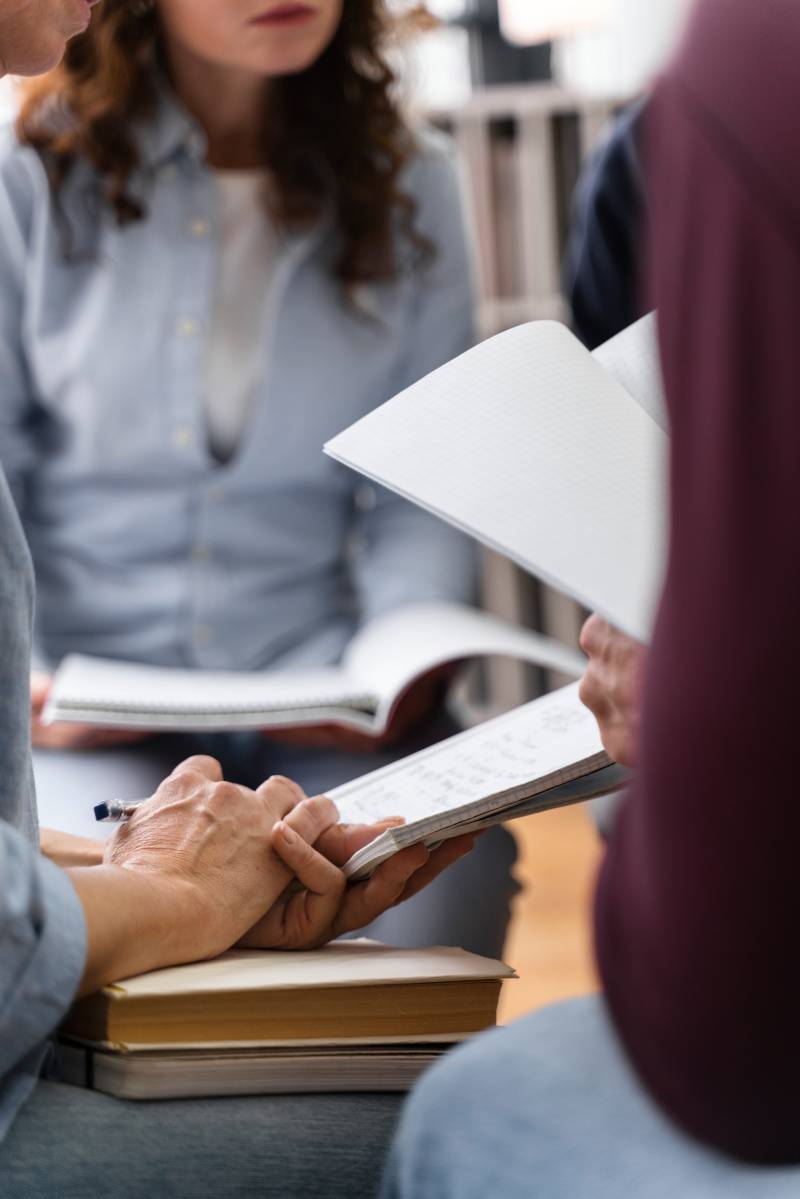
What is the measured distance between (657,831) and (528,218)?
213 centimetres

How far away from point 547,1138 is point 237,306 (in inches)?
41.9

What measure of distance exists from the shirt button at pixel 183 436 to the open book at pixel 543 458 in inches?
30.0

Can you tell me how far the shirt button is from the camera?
1353 mm

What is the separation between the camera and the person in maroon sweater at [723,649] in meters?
0.36

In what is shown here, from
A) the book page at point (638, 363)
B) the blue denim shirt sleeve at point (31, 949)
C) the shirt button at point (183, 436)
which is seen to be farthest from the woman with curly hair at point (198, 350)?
the blue denim shirt sleeve at point (31, 949)

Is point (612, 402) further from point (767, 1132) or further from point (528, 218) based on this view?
point (528, 218)

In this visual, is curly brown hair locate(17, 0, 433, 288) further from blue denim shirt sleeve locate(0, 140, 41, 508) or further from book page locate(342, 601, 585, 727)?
book page locate(342, 601, 585, 727)

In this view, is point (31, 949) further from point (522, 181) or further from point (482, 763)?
point (522, 181)

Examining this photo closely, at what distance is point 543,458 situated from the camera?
556mm

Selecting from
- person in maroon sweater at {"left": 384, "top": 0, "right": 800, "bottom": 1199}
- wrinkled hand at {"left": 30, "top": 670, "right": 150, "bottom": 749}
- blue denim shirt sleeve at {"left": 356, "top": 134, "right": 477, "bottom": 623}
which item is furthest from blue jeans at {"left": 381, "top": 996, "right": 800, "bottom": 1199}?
blue denim shirt sleeve at {"left": 356, "top": 134, "right": 477, "bottom": 623}

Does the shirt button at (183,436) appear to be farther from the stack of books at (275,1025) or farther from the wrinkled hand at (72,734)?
the stack of books at (275,1025)

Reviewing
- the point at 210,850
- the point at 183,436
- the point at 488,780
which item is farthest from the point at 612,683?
the point at 183,436

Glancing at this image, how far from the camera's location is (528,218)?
240 cm

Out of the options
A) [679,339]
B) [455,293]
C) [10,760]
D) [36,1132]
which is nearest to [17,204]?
[455,293]
